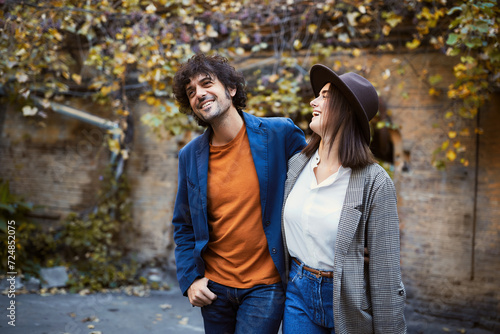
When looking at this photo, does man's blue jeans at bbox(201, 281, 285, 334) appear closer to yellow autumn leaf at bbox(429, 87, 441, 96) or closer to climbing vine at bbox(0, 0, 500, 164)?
climbing vine at bbox(0, 0, 500, 164)

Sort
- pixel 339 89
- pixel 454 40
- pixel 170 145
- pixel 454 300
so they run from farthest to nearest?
pixel 170 145 < pixel 454 300 < pixel 454 40 < pixel 339 89

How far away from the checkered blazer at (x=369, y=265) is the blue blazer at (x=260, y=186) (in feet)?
1.54

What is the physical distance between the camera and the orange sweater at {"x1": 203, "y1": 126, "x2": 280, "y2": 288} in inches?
99.5

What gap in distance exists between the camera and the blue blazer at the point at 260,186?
2.54m

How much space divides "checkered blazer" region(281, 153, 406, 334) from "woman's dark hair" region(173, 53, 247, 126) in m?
1.15

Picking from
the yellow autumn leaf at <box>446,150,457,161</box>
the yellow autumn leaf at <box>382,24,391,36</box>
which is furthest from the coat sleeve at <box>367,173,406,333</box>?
the yellow autumn leaf at <box>382,24,391,36</box>

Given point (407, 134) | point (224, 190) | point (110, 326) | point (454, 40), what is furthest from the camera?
point (407, 134)

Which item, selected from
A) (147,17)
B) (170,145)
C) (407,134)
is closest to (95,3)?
(147,17)

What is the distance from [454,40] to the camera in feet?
15.1

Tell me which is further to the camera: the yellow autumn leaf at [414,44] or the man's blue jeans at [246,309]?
the yellow autumn leaf at [414,44]

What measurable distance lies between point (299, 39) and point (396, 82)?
1697 mm

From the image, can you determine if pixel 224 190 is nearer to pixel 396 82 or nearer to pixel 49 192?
pixel 396 82

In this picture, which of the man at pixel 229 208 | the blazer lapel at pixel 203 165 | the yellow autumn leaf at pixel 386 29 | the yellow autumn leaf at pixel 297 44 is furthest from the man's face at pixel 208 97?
the yellow autumn leaf at pixel 386 29

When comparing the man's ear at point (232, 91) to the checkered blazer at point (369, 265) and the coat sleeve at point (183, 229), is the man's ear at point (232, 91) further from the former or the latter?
the checkered blazer at point (369, 265)
